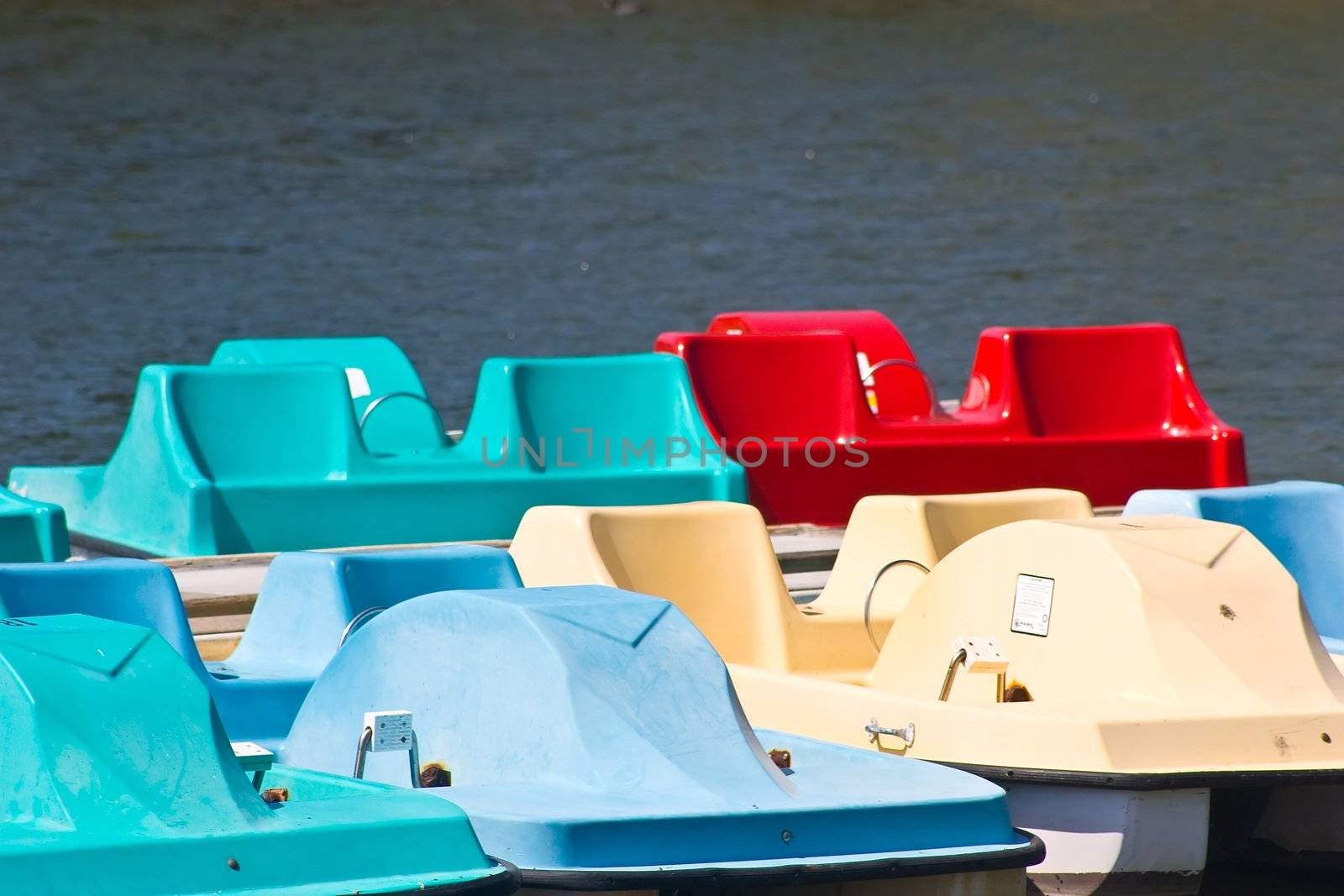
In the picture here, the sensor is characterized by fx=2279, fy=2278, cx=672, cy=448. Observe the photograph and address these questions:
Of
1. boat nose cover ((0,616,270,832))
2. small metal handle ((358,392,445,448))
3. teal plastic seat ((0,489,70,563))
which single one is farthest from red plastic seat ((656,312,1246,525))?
boat nose cover ((0,616,270,832))

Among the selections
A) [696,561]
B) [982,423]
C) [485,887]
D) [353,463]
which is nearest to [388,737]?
[485,887]

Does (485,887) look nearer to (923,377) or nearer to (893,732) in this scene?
(893,732)

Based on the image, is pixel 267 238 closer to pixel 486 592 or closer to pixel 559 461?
pixel 559 461

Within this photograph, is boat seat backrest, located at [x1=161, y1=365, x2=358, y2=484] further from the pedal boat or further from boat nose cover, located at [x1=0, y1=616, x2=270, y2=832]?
boat nose cover, located at [x1=0, y1=616, x2=270, y2=832]

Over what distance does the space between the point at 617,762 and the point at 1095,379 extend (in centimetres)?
467

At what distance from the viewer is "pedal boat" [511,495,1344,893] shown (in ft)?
13.9

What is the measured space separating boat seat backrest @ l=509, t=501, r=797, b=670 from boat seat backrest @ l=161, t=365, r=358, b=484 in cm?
151

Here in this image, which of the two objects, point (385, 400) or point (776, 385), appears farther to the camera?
point (776, 385)

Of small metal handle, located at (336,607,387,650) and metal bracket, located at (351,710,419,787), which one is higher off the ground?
metal bracket, located at (351,710,419,787)

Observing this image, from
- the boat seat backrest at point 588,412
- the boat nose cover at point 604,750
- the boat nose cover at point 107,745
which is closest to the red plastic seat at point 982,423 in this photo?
the boat seat backrest at point 588,412

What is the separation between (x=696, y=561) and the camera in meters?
5.64

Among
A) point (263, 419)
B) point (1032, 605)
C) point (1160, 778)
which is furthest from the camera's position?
point (263, 419)

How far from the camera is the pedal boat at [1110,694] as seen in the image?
4234 mm

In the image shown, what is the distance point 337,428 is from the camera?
6949 millimetres
